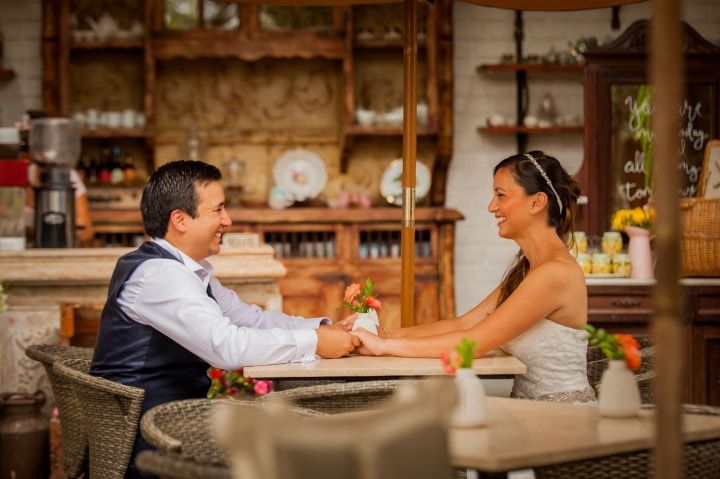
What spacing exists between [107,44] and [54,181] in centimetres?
216

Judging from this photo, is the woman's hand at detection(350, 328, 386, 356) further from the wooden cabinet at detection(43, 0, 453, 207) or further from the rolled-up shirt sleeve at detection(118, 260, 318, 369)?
the wooden cabinet at detection(43, 0, 453, 207)

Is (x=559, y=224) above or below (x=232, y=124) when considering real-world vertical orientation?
below

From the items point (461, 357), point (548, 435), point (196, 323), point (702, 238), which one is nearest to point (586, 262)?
point (702, 238)

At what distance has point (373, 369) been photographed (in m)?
2.72

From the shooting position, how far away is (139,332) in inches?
111

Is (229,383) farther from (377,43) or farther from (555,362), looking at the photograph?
(377,43)

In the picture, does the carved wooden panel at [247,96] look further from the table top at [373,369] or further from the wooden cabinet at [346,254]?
the table top at [373,369]

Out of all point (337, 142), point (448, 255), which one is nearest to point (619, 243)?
point (448, 255)

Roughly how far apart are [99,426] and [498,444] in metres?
1.32

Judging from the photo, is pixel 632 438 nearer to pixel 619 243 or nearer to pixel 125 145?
pixel 619 243

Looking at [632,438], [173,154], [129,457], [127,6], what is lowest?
[129,457]

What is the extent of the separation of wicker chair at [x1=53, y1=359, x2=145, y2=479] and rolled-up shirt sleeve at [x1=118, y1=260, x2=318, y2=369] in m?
0.19

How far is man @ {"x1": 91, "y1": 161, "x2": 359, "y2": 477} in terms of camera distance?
2.75 metres

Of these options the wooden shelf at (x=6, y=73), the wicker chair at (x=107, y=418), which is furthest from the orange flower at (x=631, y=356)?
the wooden shelf at (x=6, y=73)
